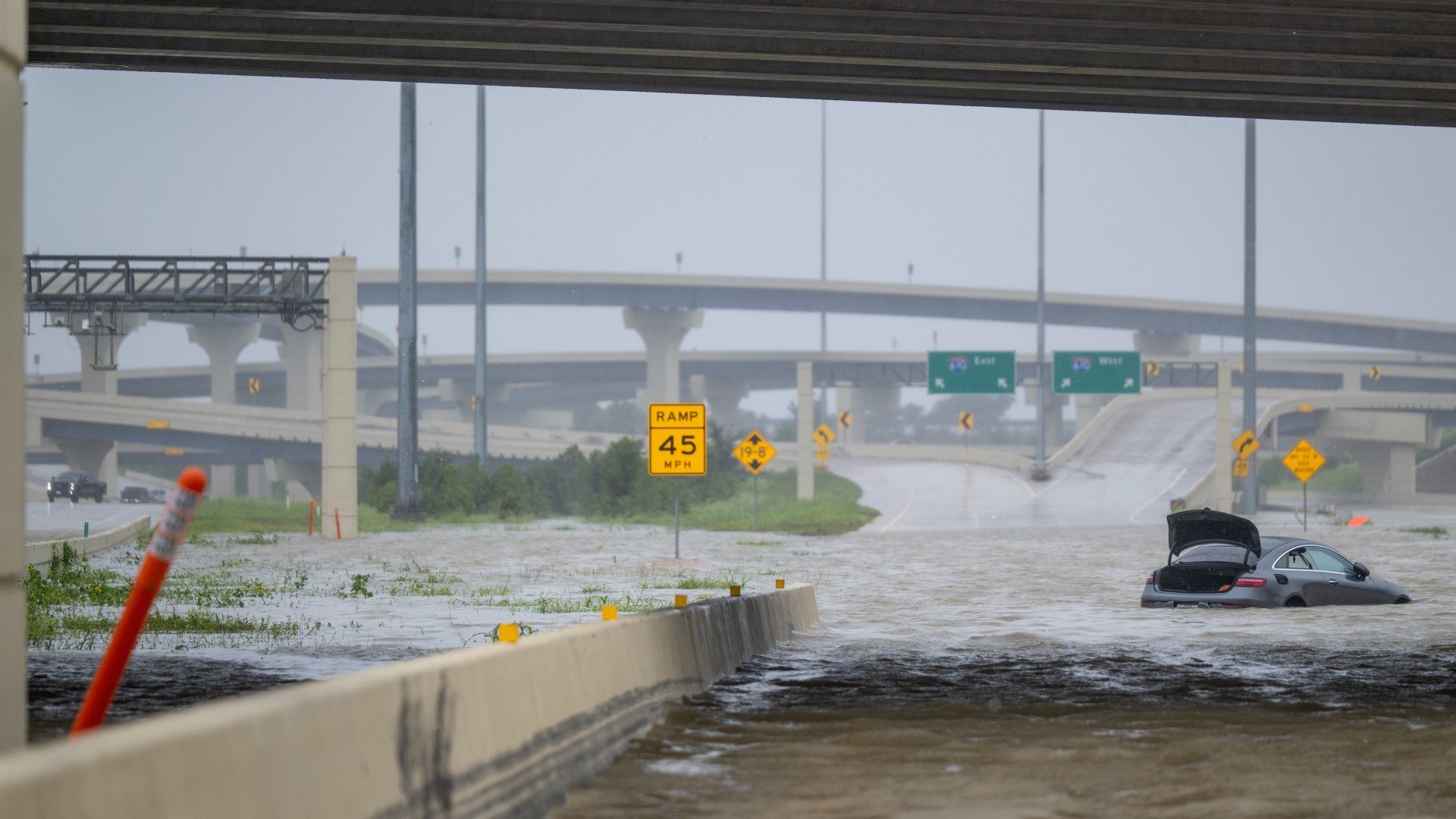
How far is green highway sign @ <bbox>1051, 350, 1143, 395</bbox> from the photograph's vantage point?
7806 cm

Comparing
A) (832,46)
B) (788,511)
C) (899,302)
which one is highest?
(899,302)

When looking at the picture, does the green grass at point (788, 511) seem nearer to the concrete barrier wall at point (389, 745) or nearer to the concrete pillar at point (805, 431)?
the concrete pillar at point (805, 431)

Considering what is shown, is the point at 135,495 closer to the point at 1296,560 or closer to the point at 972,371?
the point at 972,371

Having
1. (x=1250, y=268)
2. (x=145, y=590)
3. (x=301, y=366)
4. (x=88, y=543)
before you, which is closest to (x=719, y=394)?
(x=301, y=366)

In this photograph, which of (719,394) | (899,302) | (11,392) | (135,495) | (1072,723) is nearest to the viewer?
(11,392)

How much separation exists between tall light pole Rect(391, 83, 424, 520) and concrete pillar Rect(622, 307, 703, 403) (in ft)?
198

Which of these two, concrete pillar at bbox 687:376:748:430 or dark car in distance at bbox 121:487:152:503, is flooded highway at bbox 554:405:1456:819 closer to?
dark car in distance at bbox 121:487:152:503

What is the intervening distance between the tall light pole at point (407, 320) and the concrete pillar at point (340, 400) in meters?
4.47

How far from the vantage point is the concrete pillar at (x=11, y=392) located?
262 inches

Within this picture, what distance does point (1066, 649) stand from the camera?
16.4m

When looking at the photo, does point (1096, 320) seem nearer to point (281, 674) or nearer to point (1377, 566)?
point (1377, 566)

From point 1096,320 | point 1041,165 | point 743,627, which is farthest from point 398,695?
point 1096,320

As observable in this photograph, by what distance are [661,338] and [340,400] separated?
71.9m

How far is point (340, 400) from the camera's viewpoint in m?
45.6
